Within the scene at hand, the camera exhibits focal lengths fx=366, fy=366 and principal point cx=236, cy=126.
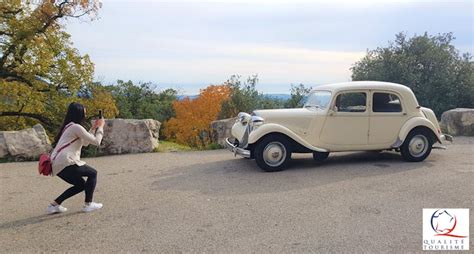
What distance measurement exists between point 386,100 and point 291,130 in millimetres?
A: 2176

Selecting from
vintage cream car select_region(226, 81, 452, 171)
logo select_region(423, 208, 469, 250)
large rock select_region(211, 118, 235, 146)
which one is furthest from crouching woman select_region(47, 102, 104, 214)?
large rock select_region(211, 118, 235, 146)

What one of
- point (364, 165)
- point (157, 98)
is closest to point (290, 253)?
point (364, 165)

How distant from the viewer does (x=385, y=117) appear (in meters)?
7.51

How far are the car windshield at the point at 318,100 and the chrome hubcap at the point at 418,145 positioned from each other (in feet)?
6.37

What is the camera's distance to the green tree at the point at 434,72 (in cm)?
1530

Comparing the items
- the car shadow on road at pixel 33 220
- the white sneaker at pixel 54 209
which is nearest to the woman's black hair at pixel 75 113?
the white sneaker at pixel 54 209

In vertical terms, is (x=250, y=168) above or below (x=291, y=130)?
below

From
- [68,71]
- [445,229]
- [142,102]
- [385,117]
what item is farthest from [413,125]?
[142,102]

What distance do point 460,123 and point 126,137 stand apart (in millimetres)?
9984

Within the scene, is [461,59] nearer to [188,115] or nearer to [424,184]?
[424,184]

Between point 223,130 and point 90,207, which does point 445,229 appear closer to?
point 90,207

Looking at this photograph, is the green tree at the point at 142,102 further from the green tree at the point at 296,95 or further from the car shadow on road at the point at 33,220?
the car shadow on road at the point at 33,220

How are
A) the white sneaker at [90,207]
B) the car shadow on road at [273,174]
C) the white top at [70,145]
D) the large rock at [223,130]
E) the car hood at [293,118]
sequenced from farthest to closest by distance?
the large rock at [223,130]
the car hood at [293,118]
the car shadow on road at [273,174]
the white sneaker at [90,207]
the white top at [70,145]

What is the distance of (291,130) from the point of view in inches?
285
